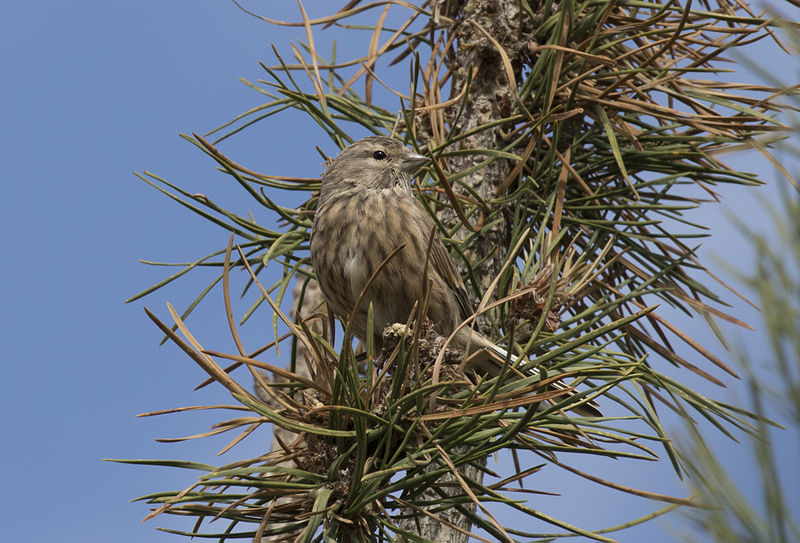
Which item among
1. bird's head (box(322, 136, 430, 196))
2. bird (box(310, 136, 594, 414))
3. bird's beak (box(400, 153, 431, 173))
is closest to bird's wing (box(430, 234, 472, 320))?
bird (box(310, 136, 594, 414))

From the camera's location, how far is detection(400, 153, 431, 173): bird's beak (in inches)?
130

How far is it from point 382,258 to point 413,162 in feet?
1.53

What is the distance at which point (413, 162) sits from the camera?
336 centimetres

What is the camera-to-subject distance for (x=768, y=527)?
3.92 ft

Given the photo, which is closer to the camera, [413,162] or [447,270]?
[447,270]

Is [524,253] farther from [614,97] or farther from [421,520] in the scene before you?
[421,520]

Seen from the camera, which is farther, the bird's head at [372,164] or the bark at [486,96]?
the bird's head at [372,164]

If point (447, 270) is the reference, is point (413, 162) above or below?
above

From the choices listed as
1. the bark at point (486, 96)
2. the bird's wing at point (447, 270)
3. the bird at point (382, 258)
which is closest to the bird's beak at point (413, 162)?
the bird at point (382, 258)

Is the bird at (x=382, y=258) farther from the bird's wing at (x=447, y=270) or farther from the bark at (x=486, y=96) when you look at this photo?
the bark at (x=486, y=96)

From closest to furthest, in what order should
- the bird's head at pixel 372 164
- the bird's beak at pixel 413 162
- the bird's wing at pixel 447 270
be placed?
the bird's wing at pixel 447 270 → the bird's beak at pixel 413 162 → the bird's head at pixel 372 164

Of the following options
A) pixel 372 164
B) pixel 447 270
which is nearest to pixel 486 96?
pixel 372 164

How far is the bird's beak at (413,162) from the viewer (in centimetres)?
330

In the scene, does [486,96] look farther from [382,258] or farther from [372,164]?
[382,258]
